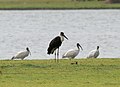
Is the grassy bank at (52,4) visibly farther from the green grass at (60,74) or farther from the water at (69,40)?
the green grass at (60,74)

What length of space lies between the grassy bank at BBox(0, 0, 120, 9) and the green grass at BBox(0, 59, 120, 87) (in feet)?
171

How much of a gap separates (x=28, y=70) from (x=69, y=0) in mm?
65917

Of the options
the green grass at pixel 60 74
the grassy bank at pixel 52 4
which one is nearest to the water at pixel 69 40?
the green grass at pixel 60 74

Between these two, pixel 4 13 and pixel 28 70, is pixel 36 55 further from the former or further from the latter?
pixel 4 13

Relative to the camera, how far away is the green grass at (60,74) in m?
16.7

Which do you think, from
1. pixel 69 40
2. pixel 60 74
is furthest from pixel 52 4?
pixel 60 74

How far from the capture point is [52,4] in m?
76.7

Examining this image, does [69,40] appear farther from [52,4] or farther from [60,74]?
[52,4]

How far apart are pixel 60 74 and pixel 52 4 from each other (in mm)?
58528

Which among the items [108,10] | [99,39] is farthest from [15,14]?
[99,39]

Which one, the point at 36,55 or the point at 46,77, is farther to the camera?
the point at 36,55

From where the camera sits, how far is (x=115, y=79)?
56.9 ft

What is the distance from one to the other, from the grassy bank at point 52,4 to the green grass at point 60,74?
52.3 meters

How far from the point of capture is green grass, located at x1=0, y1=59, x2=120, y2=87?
658 inches
